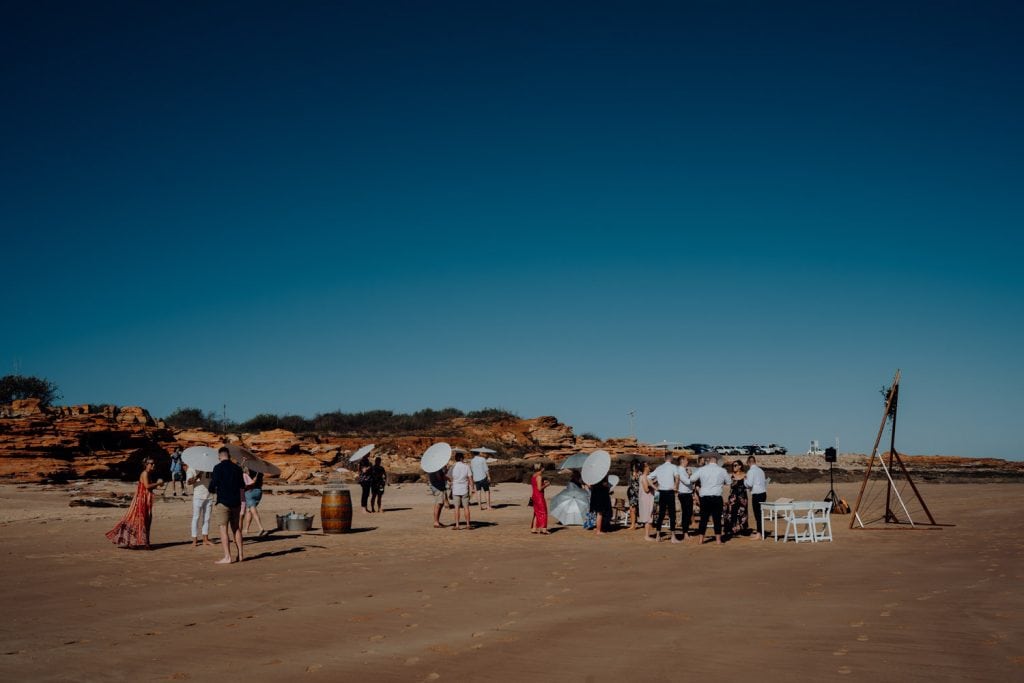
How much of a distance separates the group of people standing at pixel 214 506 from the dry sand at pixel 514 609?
0.36 m

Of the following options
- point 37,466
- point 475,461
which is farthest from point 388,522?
point 37,466

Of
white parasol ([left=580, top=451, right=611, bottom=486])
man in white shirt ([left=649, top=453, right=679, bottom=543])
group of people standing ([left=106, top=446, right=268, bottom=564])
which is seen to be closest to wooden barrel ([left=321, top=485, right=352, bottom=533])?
group of people standing ([left=106, top=446, right=268, bottom=564])

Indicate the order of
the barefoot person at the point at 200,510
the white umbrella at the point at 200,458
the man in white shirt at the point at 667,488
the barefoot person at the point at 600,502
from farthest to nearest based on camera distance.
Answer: the barefoot person at the point at 600,502, the man in white shirt at the point at 667,488, the white umbrella at the point at 200,458, the barefoot person at the point at 200,510

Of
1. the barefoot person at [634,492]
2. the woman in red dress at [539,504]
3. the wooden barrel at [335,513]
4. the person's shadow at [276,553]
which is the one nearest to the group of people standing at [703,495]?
the barefoot person at [634,492]

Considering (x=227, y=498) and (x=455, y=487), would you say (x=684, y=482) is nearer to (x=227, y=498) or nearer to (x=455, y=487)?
(x=455, y=487)

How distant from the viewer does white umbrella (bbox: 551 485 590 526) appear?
A: 740 inches

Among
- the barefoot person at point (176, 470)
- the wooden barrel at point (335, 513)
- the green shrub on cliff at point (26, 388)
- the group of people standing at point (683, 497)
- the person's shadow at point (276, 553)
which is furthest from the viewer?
the green shrub on cliff at point (26, 388)

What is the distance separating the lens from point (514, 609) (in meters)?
9.30

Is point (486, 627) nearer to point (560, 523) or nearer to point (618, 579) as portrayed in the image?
point (618, 579)

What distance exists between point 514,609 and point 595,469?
337 inches

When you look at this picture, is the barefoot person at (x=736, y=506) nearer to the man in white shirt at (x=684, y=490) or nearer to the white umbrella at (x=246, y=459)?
the man in white shirt at (x=684, y=490)

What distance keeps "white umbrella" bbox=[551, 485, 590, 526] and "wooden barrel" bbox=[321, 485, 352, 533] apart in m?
5.07

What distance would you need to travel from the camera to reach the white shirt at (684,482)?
52.4ft

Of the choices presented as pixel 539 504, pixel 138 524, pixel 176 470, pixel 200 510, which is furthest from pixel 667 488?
pixel 176 470
